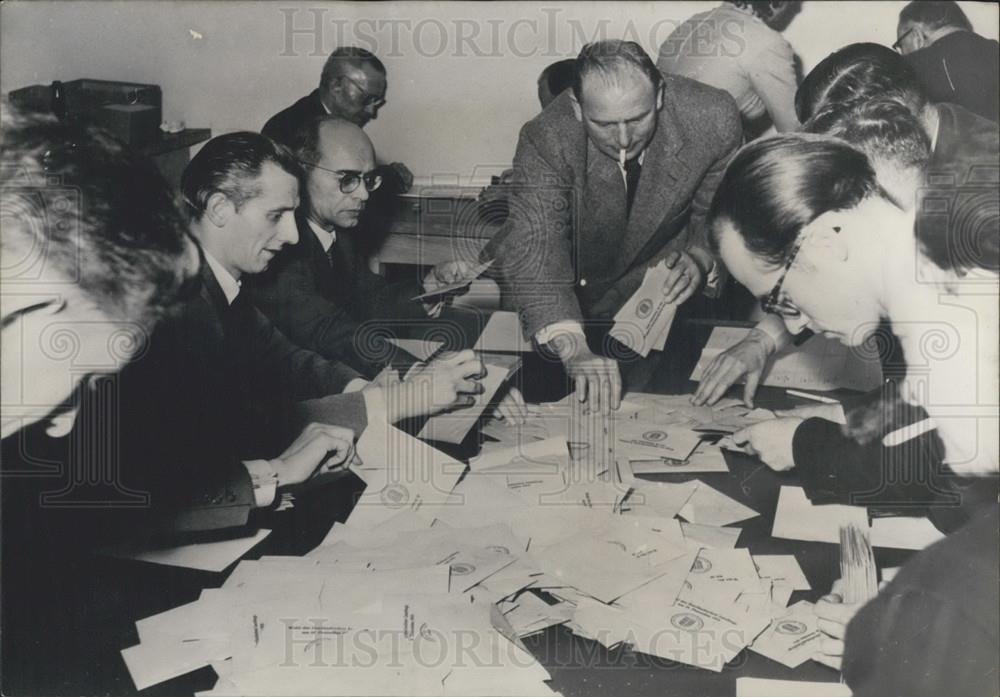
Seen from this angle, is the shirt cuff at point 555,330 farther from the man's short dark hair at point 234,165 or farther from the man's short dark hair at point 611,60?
the man's short dark hair at point 234,165

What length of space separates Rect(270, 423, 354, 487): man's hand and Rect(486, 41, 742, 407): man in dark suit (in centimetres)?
47

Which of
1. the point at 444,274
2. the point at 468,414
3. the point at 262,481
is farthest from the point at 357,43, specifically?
the point at 262,481

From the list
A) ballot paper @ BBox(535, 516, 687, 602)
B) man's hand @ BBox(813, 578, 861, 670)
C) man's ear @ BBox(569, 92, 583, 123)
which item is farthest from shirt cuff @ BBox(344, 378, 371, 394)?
man's hand @ BBox(813, 578, 861, 670)

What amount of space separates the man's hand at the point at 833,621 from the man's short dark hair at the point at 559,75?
121 cm

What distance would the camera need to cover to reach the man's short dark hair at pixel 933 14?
2.29 metres

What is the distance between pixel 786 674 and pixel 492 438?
2.59ft

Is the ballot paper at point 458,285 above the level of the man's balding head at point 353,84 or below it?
below

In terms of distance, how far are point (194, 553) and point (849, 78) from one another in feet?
5.66

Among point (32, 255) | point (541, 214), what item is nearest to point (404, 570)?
point (541, 214)

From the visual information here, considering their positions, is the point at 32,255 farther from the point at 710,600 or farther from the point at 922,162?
the point at 922,162

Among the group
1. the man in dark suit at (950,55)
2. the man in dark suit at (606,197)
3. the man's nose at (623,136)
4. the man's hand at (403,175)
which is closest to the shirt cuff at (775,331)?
the man in dark suit at (606,197)

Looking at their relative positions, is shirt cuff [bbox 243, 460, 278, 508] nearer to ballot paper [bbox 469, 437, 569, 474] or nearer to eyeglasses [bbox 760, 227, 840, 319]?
ballot paper [bbox 469, 437, 569, 474]

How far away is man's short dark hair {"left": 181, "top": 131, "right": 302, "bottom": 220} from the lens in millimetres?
2164

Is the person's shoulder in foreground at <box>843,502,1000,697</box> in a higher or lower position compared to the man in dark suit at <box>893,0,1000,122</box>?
lower
